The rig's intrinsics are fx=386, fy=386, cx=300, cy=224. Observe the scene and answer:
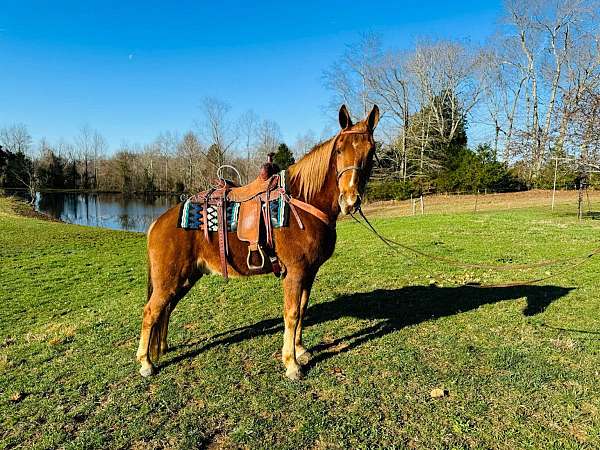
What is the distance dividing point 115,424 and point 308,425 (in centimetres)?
161

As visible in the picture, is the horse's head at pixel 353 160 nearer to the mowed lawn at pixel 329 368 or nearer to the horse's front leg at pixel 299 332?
the horse's front leg at pixel 299 332

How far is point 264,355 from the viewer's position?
448cm

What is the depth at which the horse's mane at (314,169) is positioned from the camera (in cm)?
395

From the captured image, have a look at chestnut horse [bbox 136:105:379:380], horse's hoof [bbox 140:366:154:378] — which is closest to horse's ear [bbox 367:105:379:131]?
chestnut horse [bbox 136:105:379:380]

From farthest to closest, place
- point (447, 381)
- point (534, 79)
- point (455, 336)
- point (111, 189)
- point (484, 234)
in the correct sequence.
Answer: point (111, 189)
point (534, 79)
point (484, 234)
point (455, 336)
point (447, 381)

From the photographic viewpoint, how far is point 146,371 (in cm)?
405

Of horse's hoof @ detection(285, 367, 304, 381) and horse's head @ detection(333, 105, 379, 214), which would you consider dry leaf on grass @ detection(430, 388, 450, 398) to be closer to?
horse's hoof @ detection(285, 367, 304, 381)

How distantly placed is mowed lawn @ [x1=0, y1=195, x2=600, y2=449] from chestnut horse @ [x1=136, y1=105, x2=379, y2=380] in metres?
0.49

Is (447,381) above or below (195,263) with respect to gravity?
below

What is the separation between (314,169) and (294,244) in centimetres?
81

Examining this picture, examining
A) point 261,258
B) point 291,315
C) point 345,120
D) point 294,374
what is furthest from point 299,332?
point 345,120

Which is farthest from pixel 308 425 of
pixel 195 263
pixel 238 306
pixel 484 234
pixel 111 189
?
pixel 111 189

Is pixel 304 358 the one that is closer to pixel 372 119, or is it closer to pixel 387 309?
pixel 387 309

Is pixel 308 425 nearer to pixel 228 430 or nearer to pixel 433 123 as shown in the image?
pixel 228 430
